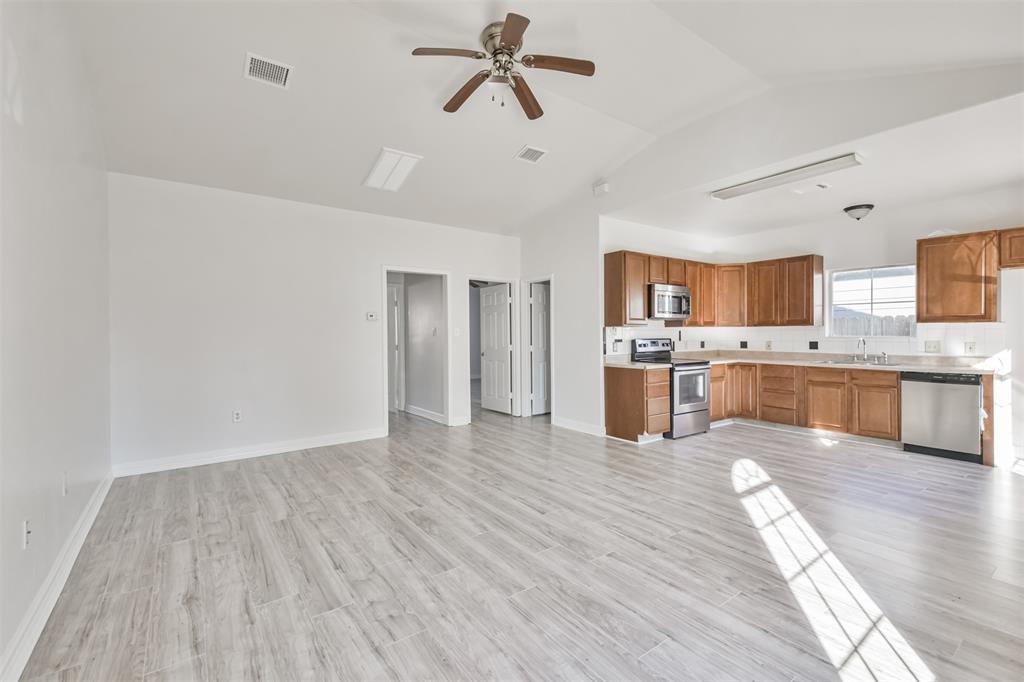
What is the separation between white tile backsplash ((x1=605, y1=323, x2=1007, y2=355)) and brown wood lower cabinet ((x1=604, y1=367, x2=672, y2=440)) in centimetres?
53

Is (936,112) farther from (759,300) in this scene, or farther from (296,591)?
(296,591)

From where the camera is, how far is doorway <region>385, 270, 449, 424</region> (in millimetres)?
6520

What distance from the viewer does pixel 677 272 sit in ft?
20.0

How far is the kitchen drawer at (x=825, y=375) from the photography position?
17.7 ft

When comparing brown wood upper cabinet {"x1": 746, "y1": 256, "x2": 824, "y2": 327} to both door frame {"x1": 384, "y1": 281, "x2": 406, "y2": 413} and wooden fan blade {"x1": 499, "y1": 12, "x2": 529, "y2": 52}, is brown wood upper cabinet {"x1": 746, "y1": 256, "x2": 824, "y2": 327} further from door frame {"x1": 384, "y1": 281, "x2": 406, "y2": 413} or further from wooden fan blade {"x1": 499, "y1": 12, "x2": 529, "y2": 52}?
door frame {"x1": 384, "y1": 281, "x2": 406, "y2": 413}

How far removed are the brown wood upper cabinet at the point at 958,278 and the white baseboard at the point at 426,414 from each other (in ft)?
19.3

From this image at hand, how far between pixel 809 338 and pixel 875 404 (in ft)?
4.33

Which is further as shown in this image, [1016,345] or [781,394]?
[781,394]

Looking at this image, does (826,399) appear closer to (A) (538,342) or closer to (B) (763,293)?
(B) (763,293)

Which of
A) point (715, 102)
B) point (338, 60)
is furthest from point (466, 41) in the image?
point (715, 102)

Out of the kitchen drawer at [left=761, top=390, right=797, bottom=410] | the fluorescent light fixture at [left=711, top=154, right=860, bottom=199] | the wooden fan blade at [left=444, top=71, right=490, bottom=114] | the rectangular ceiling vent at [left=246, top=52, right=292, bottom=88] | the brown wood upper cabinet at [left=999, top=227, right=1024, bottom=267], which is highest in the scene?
the rectangular ceiling vent at [left=246, top=52, right=292, bottom=88]

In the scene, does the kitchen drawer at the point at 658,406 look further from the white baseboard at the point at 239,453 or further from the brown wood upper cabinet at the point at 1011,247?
the brown wood upper cabinet at the point at 1011,247

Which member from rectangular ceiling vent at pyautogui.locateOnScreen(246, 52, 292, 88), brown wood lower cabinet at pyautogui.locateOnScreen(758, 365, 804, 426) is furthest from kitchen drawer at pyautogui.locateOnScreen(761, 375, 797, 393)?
rectangular ceiling vent at pyautogui.locateOnScreen(246, 52, 292, 88)

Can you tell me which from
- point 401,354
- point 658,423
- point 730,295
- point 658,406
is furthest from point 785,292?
point 401,354
